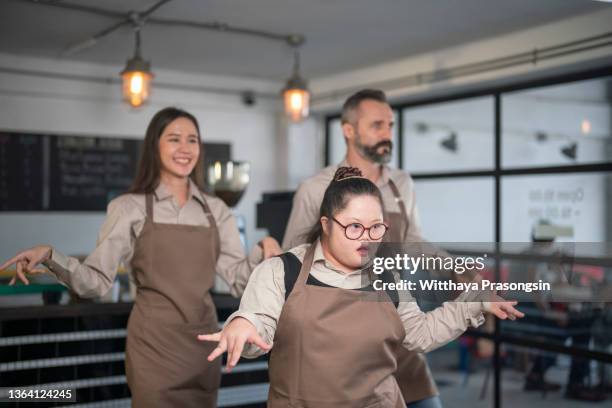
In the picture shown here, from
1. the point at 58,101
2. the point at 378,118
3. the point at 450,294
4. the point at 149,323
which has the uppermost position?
the point at 58,101

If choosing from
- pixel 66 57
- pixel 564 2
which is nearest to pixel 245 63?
pixel 66 57

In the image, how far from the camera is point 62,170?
5.82 metres

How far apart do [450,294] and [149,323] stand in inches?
44.1

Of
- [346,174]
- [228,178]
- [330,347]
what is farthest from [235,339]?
[228,178]

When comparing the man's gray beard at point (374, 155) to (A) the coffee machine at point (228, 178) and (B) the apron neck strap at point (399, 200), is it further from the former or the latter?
(A) the coffee machine at point (228, 178)

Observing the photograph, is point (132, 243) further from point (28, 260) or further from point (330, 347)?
point (330, 347)

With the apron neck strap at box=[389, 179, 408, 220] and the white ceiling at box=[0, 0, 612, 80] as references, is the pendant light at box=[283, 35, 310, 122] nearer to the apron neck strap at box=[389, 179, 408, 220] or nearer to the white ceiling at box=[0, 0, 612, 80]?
the white ceiling at box=[0, 0, 612, 80]

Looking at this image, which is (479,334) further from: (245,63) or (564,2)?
(245,63)

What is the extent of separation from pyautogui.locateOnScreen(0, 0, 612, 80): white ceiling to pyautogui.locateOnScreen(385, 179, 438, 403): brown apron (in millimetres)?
1713

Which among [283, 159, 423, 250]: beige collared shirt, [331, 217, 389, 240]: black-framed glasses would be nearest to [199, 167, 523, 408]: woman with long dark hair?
[331, 217, 389, 240]: black-framed glasses

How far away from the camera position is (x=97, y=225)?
5.98 meters

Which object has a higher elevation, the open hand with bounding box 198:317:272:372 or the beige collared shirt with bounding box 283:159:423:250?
the beige collared shirt with bounding box 283:159:423:250

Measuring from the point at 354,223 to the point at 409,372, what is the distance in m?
1.07

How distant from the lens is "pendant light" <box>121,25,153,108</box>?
4.23 m
